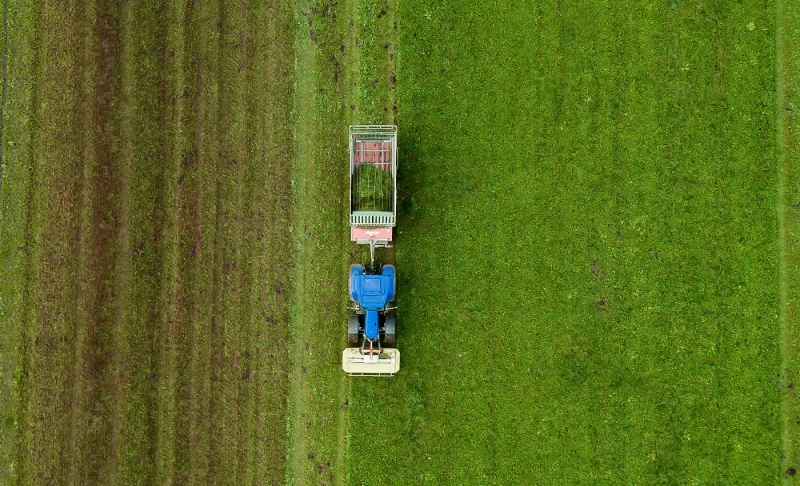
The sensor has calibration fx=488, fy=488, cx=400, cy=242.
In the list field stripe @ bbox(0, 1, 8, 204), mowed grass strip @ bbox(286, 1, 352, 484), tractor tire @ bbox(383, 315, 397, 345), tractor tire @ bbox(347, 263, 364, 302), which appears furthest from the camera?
field stripe @ bbox(0, 1, 8, 204)

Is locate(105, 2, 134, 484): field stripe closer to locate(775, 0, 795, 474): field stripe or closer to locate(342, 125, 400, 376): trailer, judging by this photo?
locate(342, 125, 400, 376): trailer

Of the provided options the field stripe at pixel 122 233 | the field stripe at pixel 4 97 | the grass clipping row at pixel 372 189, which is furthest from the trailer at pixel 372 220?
the field stripe at pixel 4 97

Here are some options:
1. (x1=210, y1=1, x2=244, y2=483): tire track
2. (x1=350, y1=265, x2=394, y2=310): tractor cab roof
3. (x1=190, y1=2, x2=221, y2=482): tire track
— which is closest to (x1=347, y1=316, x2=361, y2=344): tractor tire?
(x1=350, y1=265, x2=394, y2=310): tractor cab roof

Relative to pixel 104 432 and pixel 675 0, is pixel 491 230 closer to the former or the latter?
pixel 675 0

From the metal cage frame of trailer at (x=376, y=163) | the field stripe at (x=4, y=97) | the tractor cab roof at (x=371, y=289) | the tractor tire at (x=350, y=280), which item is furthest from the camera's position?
the field stripe at (x=4, y=97)

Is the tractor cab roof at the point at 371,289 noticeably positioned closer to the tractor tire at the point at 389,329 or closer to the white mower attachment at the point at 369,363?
the tractor tire at the point at 389,329

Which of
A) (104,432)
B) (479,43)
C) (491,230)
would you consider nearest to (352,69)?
(479,43)
